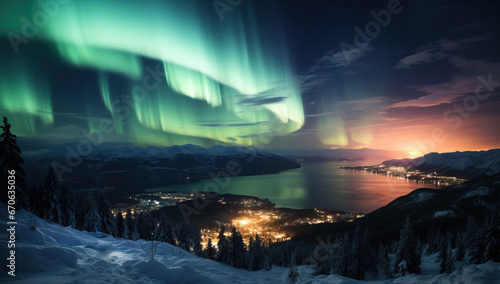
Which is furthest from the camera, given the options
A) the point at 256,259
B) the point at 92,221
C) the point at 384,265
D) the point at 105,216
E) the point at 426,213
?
the point at 426,213

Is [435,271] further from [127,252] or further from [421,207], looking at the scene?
[421,207]

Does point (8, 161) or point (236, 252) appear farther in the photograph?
point (236, 252)

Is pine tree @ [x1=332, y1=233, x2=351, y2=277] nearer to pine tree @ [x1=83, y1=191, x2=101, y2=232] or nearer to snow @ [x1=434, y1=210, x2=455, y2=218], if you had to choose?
pine tree @ [x1=83, y1=191, x2=101, y2=232]

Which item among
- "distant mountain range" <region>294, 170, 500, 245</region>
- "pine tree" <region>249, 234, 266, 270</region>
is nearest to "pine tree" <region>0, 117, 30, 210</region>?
"pine tree" <region>249, 234, 266, 270</region>

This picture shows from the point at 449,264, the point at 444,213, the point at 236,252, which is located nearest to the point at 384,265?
the point at 449,264

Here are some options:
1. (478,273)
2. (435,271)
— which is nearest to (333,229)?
(435,271)

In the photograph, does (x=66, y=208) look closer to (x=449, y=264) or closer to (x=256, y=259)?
(x=256, y=259)

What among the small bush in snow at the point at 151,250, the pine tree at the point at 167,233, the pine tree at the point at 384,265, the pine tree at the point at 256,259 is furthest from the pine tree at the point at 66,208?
the pine tree at the point at 384,265
